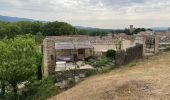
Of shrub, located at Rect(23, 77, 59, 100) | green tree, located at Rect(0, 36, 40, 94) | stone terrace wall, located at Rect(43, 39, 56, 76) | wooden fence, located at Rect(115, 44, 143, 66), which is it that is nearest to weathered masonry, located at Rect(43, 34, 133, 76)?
stone terrace wall, located at Rect(43, 39, 56, 76)

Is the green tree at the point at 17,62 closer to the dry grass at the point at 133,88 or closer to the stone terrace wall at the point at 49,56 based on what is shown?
the stone terrace wall at the point at 49,56

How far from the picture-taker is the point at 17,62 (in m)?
27.0

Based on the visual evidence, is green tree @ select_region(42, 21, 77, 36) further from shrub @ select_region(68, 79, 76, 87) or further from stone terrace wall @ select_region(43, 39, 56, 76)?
shrub @ select_region(68, 79, 76, 87)

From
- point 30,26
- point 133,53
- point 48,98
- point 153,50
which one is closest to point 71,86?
point 48,98

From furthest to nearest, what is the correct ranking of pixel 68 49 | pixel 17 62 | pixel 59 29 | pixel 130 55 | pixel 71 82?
pixel 59 29 < pixel 68 49 < pixel 17 62 < pixel 130 55 < pixel 71 82

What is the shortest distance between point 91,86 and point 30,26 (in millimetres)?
92137

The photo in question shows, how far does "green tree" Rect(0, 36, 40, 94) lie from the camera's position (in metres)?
26.3

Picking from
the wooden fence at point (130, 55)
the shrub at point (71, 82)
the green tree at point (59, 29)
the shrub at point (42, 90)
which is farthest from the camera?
the green tree at point (59, 29)

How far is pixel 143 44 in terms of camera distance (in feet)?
74.9

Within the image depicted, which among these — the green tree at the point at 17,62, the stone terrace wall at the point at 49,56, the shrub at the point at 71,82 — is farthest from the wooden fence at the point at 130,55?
the stone terrace wall at the point at 49,56

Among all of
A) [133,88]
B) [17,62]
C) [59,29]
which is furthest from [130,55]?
[59,29]

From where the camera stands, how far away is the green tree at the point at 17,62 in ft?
86.4

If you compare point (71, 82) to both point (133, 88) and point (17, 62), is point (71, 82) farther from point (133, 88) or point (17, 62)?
point (17, 62)

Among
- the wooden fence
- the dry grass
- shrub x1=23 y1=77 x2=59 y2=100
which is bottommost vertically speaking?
shrub x1=23 y1=77 x2=59 y2=100
